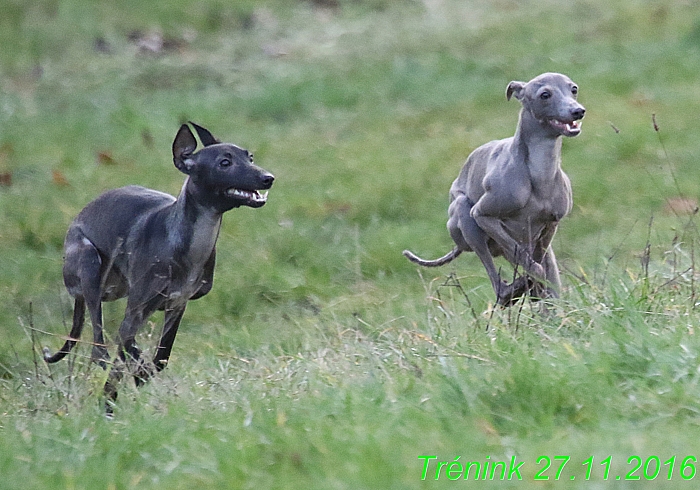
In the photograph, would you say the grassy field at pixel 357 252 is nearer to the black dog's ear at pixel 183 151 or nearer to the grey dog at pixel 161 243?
the grey dog at pixel 161 243

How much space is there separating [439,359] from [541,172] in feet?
6.37

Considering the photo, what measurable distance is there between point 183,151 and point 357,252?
290 cm

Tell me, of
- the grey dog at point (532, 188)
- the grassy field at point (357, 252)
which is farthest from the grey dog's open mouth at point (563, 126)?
the grassy field at point (357, 252)

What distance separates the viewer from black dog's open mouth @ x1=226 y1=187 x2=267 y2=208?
638 centimetres

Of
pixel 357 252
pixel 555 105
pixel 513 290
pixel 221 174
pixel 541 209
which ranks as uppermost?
pixel 555 105

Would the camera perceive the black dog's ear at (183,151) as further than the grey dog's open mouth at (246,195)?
Yes

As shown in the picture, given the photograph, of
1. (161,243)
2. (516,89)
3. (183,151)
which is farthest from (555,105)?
(161,243)

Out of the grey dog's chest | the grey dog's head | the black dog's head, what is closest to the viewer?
the black dog's head

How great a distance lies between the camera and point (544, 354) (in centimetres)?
511

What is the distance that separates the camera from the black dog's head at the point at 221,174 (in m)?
6.38

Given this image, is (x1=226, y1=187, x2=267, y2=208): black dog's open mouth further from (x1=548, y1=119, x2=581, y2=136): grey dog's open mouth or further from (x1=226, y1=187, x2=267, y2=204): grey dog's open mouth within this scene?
(x1=548, y1=119, x2=581, y2=136): grey dog's open mouth

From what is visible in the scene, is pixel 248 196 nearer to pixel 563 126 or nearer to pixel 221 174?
pixel 221 174

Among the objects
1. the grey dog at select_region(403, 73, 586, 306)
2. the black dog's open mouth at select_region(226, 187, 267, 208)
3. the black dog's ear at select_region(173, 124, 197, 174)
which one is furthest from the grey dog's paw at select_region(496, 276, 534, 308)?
the black dog's ear at select_region(173, 124, 197, 174)

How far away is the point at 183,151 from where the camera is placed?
655cm
